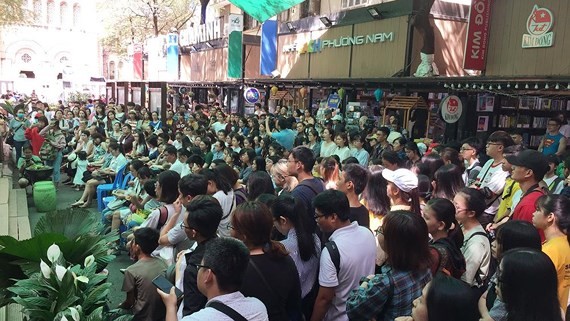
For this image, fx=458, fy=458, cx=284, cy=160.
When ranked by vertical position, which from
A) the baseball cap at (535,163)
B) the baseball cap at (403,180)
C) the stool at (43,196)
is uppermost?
the baseball cap at (535,163)

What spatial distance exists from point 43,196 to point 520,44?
9.84 meters

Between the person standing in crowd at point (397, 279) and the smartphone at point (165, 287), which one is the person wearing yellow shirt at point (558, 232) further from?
the smartphone at point (165, 287)

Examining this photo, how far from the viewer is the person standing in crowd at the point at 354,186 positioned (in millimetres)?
3670

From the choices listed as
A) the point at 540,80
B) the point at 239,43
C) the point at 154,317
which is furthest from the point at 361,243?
the point at 239,43

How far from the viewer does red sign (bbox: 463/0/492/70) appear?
9.61 m

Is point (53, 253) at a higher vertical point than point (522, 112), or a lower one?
lower

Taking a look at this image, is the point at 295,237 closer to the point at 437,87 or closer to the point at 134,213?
the point at 134,213

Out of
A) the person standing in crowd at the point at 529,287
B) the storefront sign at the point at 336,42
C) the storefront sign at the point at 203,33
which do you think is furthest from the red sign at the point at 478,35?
the storefront sign at the point at 203,33

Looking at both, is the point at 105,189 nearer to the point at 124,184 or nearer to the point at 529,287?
the point at 124,184

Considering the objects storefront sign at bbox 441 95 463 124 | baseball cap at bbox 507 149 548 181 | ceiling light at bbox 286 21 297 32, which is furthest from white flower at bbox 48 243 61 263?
ceiling light at bbox 286 21 297 32

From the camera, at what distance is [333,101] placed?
13.6 m

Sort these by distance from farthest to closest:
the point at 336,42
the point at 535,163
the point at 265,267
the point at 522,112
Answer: the point at 336,42, the point at 522,112, the point at 535,163, the point at 265,267

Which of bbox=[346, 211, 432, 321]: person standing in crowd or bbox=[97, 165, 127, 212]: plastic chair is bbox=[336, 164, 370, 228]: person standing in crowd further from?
bbox=[97, 165, 127, 212]: plastic chair

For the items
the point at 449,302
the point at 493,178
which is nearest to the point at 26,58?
the point at 493,178
